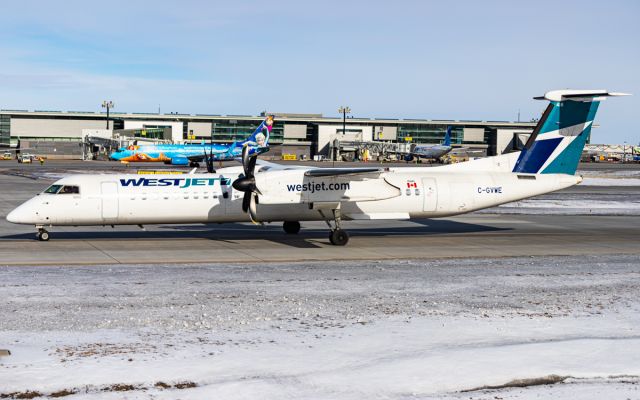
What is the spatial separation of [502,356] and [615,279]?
10.6 meters

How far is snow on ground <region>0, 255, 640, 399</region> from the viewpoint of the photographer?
11.6 m

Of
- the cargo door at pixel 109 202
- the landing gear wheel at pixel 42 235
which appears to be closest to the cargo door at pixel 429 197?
the cargo door at pixel 109 202

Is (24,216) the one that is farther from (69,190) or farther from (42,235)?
(69,190)

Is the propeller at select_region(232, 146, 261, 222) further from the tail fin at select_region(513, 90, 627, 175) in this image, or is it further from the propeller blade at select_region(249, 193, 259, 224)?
the tail fin at select_region(513, 90, 627, 175)

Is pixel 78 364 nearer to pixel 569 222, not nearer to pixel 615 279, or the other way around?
pixel 615 279

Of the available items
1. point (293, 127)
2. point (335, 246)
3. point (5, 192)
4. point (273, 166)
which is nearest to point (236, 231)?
point (273, 166)

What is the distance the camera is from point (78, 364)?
40.6ft

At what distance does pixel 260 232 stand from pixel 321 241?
379 centimetres

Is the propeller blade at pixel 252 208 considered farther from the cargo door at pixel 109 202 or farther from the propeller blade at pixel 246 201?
the cargo door at pixel 109 202

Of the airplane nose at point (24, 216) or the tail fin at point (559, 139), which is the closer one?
the airplane nose at point (24, 216)

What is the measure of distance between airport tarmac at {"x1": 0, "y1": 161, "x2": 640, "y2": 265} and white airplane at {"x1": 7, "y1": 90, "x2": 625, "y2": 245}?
115 cm

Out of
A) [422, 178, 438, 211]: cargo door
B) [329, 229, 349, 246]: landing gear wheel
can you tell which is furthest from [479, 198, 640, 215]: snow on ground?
[329, 229, 349, 246]: landing gear wheel

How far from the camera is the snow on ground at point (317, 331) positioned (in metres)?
11.6

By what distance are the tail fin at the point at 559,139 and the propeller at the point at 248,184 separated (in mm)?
12028
